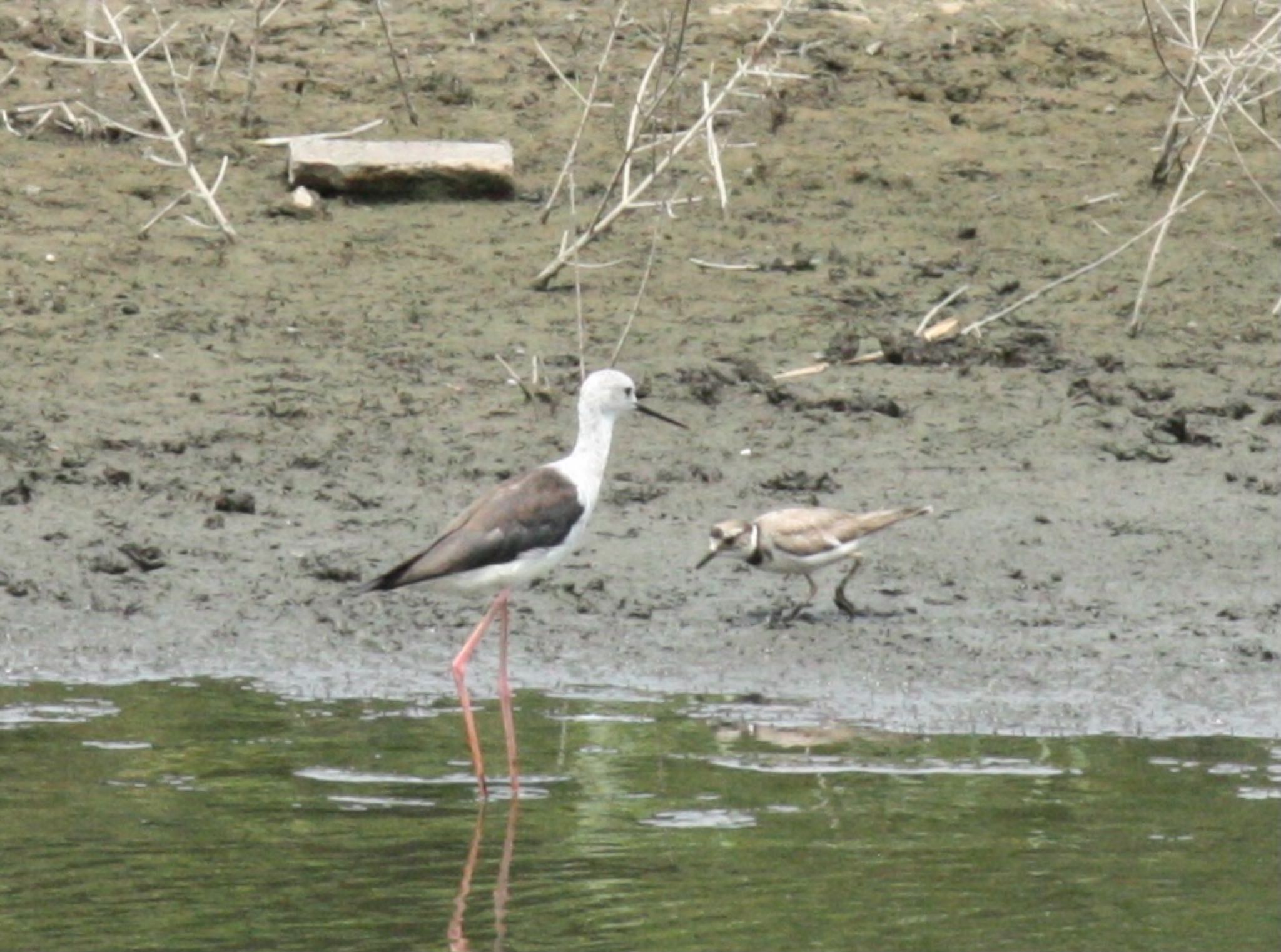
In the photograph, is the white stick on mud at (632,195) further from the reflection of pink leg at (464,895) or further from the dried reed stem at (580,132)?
the reflection of pink leg at (464,895)

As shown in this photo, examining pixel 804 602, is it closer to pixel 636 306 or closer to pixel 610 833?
pixel 636 306

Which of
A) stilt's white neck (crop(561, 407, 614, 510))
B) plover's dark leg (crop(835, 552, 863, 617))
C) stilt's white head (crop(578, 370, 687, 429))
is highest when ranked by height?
stilt's white head (crop(578, 370, 687, 429))

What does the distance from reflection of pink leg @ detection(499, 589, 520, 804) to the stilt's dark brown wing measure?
0.90 ft

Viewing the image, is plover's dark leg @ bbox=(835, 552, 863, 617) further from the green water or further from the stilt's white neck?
the stilt's white neck

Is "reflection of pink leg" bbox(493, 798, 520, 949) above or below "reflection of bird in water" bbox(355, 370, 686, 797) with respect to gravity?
below

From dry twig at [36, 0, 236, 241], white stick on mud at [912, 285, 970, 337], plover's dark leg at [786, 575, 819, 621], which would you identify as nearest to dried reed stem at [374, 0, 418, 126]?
dry twig at [36, 0, 236, 241]

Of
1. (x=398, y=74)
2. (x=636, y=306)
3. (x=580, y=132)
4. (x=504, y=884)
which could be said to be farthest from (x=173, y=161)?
(x=504, y=884)

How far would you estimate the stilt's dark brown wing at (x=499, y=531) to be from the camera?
765 centimetres

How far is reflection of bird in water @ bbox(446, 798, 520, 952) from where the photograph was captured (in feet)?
19.1

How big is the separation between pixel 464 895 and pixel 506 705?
1514 mm

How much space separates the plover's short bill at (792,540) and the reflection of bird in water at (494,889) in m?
1.94

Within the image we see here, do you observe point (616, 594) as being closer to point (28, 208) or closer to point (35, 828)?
point (35, 828)

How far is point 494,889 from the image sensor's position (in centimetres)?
620

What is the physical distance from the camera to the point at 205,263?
36.2ft
